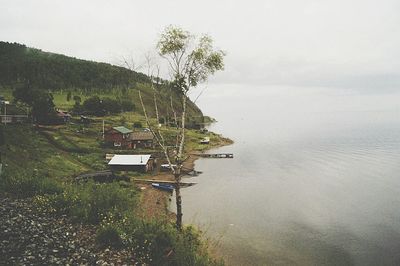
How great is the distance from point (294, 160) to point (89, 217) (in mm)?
104805

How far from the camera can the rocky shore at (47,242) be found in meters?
18.2

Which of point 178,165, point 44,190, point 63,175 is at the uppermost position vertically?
point 178,165

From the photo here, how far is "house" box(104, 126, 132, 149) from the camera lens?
102938mm

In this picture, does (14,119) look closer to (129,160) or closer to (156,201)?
→ (129,160)

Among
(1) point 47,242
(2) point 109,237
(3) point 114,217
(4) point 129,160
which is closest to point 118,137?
(4) point 129,160

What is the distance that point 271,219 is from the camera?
54469mm

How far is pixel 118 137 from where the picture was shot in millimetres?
103125

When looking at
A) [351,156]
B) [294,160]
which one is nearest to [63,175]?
[294,160]

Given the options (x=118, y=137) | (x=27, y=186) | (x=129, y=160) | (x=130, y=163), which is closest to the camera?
(x=27, y=186)

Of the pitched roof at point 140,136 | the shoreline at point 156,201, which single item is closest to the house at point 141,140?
the pitched roof at point 140,136

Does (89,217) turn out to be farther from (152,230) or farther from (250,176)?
(250,176)

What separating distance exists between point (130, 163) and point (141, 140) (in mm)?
29276

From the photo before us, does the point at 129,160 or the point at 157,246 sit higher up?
the point at 157,246

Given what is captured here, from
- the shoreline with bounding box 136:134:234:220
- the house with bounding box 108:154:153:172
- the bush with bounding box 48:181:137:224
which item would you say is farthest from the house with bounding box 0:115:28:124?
the bush with bounding box 48:181:137:224
